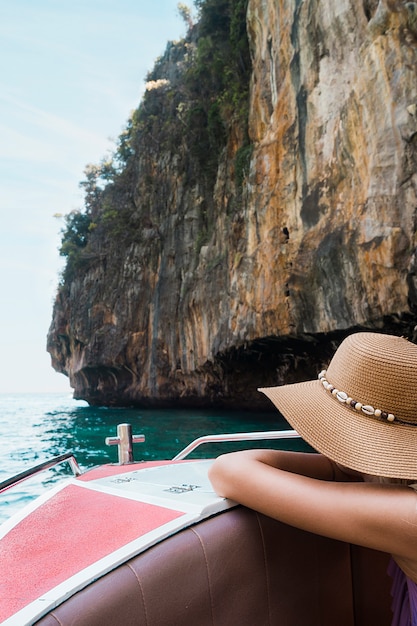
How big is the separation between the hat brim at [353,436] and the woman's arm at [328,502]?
0.07m

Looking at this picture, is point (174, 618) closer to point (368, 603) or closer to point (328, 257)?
point (368, 603)

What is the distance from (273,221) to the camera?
1180 centimetres

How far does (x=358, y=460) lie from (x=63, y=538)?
2.31 ft

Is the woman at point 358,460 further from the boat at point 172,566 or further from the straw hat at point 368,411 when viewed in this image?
the boat at point 172,566

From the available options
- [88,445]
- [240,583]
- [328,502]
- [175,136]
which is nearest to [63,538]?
[240,583]

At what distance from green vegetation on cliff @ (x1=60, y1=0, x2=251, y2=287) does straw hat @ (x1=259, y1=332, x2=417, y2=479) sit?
43.4ft

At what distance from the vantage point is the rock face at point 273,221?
8.55 metres

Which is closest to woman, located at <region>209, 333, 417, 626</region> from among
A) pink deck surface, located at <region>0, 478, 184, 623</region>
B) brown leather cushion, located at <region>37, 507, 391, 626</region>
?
brown leather cushion, located at <region>37, 507, 391, 626</region>

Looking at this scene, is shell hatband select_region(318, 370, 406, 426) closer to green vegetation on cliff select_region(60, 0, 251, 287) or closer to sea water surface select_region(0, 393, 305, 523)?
sea water surface select_region(0, 393, 305, 523)

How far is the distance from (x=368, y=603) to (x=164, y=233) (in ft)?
62.0

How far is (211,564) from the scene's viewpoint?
3.50 ft

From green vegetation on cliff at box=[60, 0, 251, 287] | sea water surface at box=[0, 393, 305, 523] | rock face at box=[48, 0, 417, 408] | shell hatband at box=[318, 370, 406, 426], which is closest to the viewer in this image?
shell hatband at box=[318, 370, 406, 426]

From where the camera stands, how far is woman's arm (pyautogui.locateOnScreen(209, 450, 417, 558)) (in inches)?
36.3

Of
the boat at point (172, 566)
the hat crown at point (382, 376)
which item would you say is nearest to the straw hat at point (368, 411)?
the hat crown at point (382, 376)
